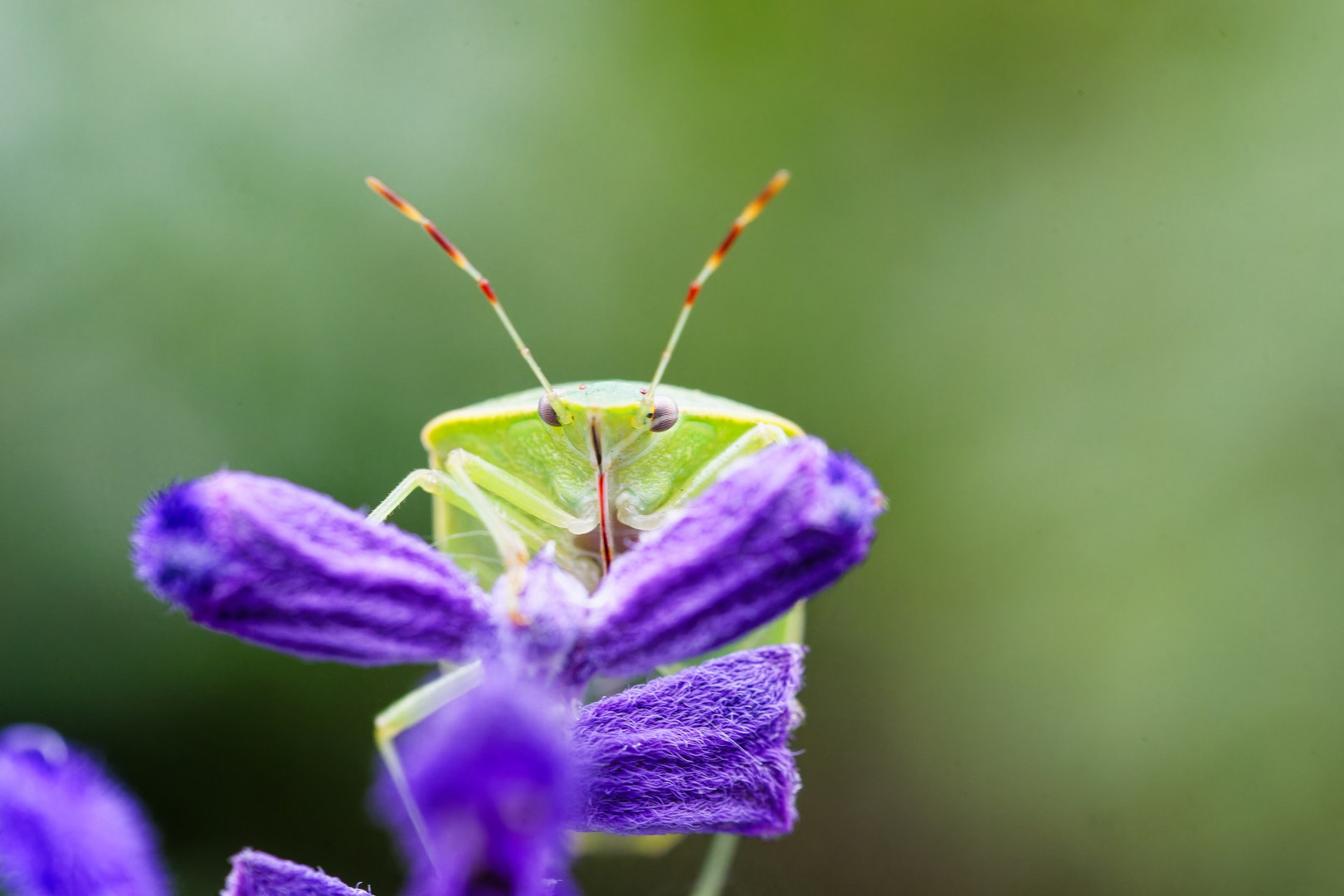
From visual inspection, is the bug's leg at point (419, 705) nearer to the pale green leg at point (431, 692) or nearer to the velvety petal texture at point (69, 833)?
the pale green leg at point (431, 692)

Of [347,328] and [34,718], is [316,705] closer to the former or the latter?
[34,718]

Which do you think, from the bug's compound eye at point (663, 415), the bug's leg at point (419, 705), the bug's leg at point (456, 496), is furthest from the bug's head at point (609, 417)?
the bug's leg at point (419, 705)

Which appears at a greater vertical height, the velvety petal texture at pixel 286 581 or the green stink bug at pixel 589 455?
the velvety petal texture at pixel 286 581

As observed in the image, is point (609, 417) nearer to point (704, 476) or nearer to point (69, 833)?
point (704, 476)

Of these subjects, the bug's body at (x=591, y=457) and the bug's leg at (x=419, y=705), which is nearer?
the bug's leg at (x=419, y=705)

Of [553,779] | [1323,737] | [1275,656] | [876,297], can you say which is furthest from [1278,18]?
[553,779]
